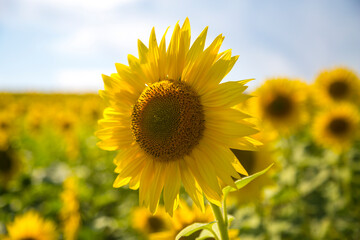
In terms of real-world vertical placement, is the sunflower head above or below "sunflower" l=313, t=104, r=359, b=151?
below

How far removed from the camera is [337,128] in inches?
195

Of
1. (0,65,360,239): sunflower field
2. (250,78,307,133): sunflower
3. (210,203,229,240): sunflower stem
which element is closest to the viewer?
(210,203,229,240): sunflower stem

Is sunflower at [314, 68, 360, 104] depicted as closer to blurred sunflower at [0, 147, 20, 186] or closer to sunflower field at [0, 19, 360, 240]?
sunflower field at [0, 19, 360, 240]

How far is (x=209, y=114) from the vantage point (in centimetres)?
158

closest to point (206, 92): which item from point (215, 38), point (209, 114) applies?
point (209, 114)

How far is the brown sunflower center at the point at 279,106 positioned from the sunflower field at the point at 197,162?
2 cm

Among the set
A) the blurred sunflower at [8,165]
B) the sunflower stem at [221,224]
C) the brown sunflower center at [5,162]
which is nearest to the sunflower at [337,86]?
the sunflower stem at [221,224]

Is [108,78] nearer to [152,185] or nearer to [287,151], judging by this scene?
[152,185]

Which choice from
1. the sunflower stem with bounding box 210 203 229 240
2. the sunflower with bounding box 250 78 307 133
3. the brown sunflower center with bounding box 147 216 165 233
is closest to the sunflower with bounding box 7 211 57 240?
the brown sunflower center with bounding box 147 216 165 233

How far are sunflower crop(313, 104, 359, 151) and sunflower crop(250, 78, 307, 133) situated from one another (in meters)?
0.45

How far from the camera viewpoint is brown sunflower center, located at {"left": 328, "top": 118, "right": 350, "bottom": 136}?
16.1 feet

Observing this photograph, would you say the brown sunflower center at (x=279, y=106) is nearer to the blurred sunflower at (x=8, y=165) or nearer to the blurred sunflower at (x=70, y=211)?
the blurred sunflower at (x=70, y=211)

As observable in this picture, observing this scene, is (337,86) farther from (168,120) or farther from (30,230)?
(30,230)

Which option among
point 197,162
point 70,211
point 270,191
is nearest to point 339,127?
point 270,191
